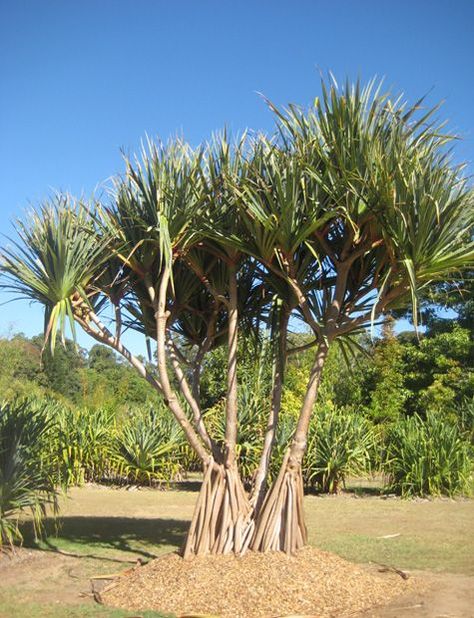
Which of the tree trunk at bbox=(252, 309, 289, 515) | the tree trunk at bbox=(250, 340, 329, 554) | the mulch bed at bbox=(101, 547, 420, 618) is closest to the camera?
the mulch bed at bbox=(101, 547, 420, 618)

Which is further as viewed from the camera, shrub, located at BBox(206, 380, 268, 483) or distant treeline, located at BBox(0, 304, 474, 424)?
distant treeline, located at BBox(0, 304, 474, 424)

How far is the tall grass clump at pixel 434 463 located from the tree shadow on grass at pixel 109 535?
502 cm

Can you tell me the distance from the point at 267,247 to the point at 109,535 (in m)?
4.61

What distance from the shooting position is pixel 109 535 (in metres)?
9.08

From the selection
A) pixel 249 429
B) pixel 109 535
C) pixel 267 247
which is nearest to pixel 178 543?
pixel 109 535

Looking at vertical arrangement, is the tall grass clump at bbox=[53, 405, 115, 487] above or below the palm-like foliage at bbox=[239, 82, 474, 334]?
below

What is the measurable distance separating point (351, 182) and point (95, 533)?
5668 millimetres

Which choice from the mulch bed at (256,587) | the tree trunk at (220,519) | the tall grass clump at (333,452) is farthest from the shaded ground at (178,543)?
the tree trunk at (220,519)

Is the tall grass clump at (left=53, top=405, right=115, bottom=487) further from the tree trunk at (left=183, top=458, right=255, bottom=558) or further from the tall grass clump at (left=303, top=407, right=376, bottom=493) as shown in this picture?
the tree trunk at (left=183, top=458, right=255, bottom=558)

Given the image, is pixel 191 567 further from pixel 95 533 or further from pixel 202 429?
pixel 95 533

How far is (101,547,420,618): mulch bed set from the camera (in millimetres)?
5891

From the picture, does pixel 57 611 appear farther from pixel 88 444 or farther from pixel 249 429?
pixel 88 444

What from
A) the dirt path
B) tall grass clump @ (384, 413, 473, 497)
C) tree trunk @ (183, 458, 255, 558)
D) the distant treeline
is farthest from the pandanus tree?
the distant treeline

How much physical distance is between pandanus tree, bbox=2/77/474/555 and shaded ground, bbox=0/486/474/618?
131 cm
